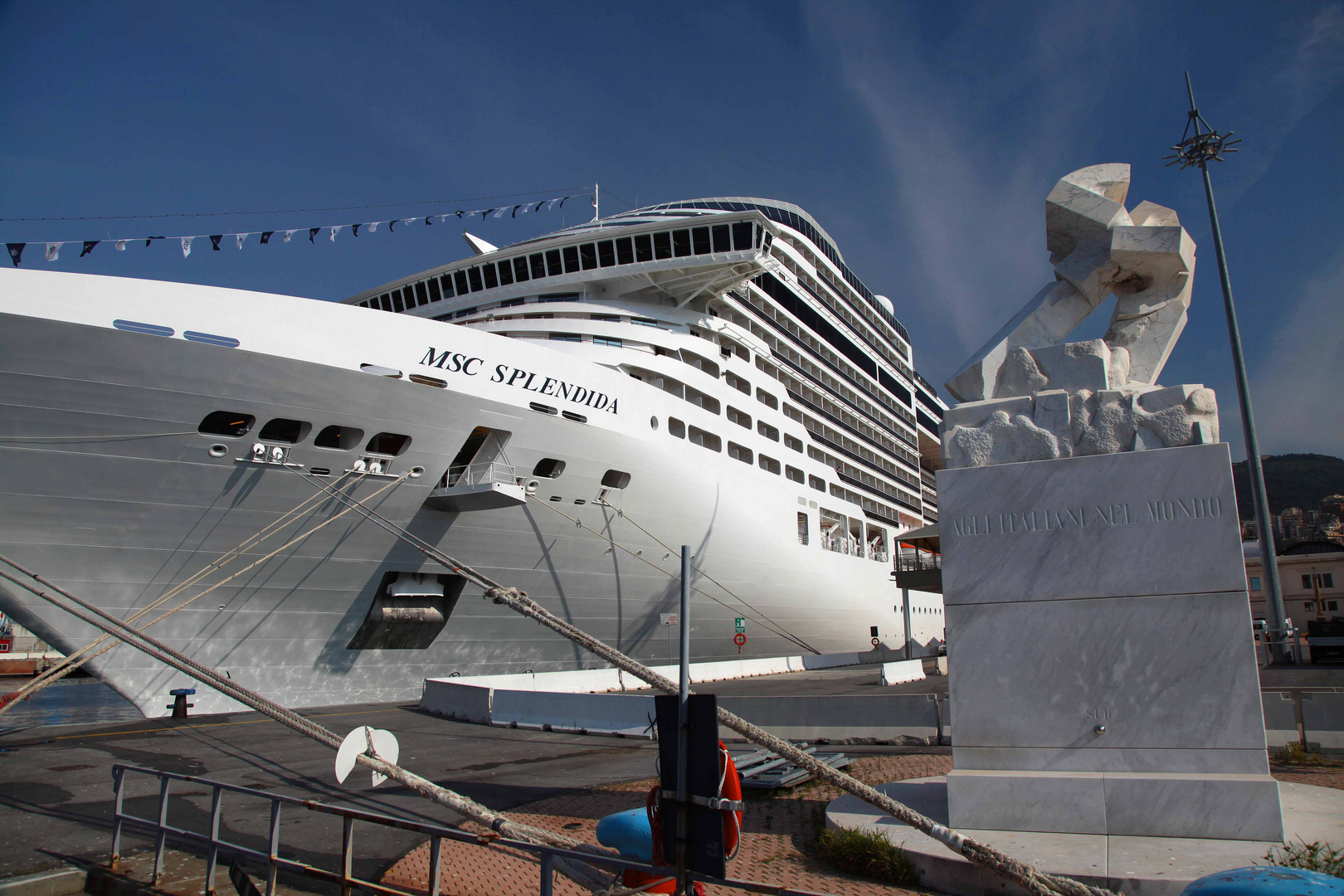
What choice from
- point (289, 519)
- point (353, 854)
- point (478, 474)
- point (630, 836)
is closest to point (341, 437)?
point (289, 519)

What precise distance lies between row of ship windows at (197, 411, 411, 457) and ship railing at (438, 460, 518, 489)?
1.12m

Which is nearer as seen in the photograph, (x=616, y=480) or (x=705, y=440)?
(x=616, y=480)

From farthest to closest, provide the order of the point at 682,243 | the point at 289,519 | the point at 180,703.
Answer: the point at 682,243
the point at 289,519
the point at 180,703

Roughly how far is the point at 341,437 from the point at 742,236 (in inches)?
523

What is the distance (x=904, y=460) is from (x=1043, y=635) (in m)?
38.4

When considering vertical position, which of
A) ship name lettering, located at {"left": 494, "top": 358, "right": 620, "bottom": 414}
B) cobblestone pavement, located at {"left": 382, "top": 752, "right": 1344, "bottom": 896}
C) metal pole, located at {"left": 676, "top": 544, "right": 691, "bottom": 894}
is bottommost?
cobblestone pavement, located at {"left": 382, "top": 752, "right": 1344, "bottom": 896}

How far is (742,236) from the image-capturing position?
73.7 ft

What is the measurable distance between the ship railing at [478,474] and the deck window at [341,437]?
1745mm

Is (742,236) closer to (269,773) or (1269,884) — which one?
(269,773)

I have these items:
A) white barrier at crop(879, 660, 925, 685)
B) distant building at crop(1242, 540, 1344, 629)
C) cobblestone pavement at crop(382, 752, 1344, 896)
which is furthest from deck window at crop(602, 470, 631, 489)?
distant building at crop(1242, 540, 1344, 629)

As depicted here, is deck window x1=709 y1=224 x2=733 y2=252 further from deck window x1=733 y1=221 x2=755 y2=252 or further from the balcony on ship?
the balcony on ship

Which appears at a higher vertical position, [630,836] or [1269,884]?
[1269,884]

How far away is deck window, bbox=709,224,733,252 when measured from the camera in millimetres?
22469

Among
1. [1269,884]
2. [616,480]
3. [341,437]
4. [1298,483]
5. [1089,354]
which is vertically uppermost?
[1298,483]
